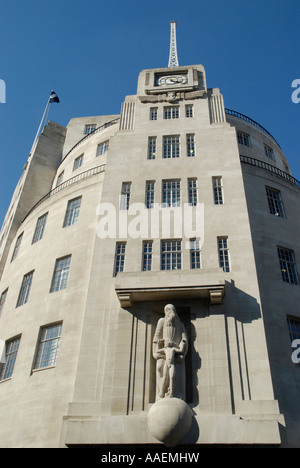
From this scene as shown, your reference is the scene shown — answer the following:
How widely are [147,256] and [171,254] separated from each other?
1.57m

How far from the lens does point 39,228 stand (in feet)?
116

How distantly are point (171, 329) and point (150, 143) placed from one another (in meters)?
17.3

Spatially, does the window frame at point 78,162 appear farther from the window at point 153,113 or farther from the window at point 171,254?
the window at point 171,254

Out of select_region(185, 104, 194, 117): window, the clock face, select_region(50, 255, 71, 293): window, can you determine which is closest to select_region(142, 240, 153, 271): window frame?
select_region(50, 255, 71, 293): window

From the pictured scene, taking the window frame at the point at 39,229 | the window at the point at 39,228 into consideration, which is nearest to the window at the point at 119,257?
the window frame at the point at 39,229

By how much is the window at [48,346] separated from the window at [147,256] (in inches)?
273

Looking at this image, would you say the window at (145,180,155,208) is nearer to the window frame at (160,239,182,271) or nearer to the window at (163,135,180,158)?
the window at (163,135,180,158)

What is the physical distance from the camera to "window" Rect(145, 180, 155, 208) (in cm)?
2959

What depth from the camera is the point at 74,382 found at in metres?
22.9

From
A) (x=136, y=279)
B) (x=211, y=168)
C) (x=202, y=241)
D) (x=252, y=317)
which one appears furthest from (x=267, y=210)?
(x=136, y=279)

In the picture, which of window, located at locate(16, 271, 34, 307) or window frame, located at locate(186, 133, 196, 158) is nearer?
window, located at locate(16, 271, 34, 307)

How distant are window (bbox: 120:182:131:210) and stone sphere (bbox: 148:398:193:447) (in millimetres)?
14149

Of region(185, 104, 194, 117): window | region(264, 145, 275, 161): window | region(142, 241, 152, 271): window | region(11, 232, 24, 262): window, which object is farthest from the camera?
region(264, 145, 275, 161): window

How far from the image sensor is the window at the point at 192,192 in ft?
96.4
